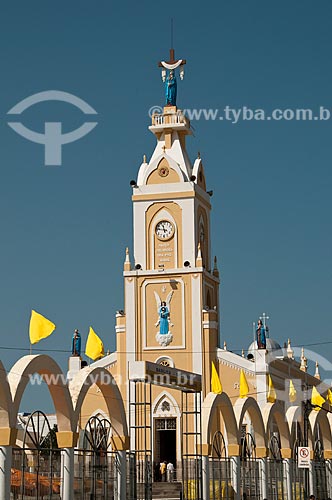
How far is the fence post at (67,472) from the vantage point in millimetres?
24739

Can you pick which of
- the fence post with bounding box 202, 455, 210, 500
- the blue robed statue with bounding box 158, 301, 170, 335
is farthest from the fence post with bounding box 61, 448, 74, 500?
the blue robed statue with bounding box 158, 301, 170, 335

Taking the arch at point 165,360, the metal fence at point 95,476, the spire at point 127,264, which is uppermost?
the spire at point 127,264

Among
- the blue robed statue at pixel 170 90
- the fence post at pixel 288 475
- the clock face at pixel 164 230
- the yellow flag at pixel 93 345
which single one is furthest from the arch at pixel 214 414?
the blue robed statue at pixel 170 90

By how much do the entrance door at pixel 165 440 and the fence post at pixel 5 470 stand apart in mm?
29055

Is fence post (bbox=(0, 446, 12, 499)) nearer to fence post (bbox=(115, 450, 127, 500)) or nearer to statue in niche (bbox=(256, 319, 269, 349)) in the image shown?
fence post (bbox=(115, 450, 127, 500))

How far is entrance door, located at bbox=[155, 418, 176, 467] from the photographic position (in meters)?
50.5

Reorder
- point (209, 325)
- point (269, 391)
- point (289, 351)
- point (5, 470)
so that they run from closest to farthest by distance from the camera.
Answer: point (5, 470) → point (269, 391) → point (209, 325) → point (289, 351)

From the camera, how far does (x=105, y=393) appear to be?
28266mm

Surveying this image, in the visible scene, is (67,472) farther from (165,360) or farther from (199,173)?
(199,173)

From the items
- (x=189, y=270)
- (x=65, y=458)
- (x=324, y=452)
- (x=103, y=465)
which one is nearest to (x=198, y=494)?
(x=103, y=465)

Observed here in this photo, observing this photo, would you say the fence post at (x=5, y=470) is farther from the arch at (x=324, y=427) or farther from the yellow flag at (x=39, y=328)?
the arch at (x=324, y=427)

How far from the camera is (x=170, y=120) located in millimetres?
54406

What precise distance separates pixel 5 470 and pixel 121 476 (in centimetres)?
729

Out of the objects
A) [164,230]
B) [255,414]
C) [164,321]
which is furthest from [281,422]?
[164,230]
